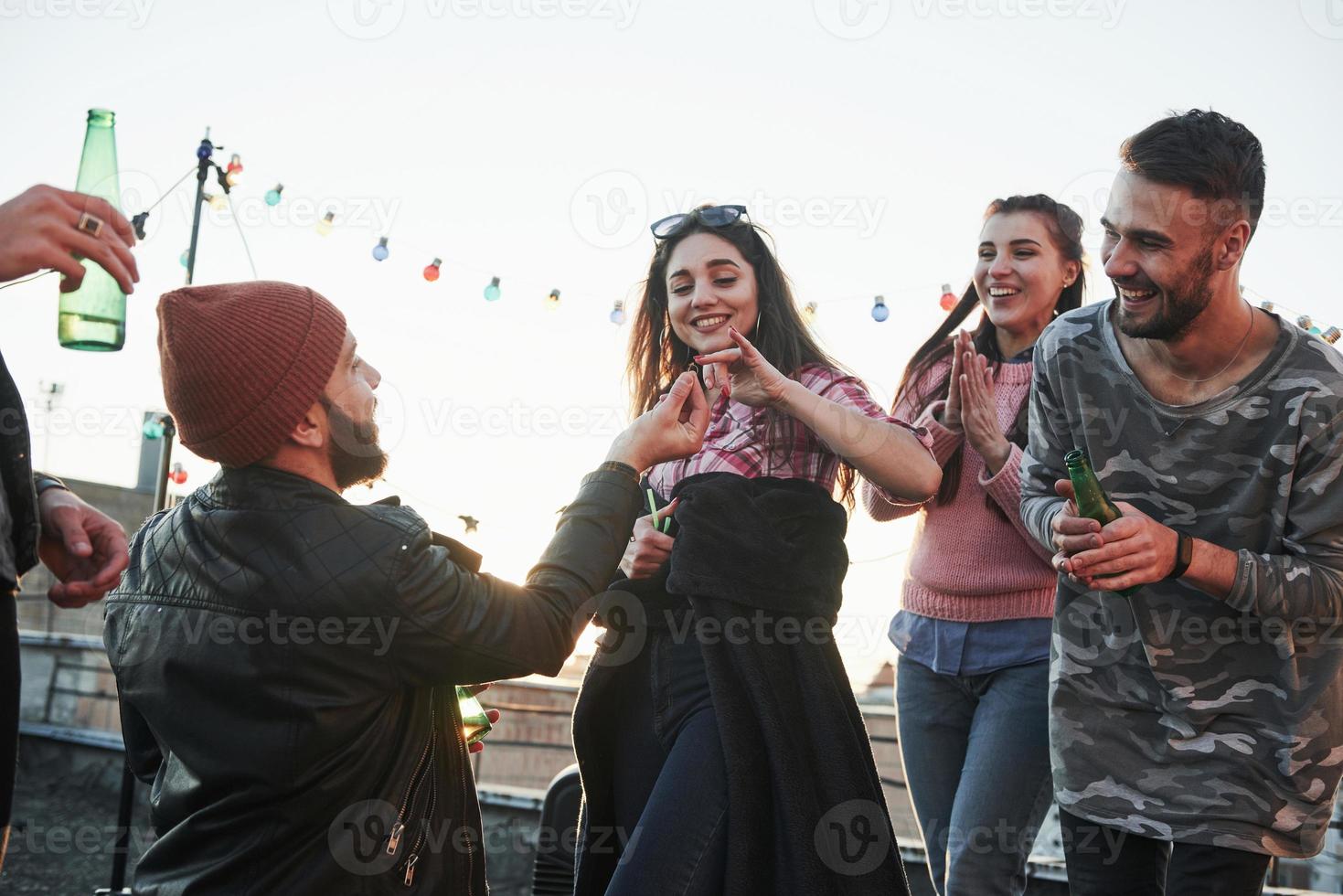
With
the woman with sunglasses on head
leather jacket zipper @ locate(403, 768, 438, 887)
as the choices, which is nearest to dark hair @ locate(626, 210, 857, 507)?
the woman with sunglasses on head

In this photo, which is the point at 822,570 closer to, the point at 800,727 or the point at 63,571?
the point at 800,727

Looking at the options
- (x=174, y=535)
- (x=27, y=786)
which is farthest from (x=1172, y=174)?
(x=27, y=786)

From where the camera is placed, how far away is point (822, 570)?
225 centimetres

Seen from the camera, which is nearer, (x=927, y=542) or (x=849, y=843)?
(x=849, y=843)

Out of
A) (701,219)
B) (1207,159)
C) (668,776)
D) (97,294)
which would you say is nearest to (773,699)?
(668,776)

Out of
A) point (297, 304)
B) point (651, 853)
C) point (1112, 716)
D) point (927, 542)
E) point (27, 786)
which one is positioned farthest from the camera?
point (27, 786)

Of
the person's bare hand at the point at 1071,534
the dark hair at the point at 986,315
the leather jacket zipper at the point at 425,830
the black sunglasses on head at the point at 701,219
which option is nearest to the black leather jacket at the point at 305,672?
the leather jacket zipper at the point at 425,830

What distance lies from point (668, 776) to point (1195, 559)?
3.24 ft

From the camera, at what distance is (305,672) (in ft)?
5.64

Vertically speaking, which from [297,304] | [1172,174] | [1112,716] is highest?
[1172,174]

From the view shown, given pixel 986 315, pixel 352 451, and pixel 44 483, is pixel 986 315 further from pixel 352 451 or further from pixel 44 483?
pixel 44 483

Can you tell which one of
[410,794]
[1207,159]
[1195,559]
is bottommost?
[410,794]

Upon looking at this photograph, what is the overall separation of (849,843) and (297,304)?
50.8 inches

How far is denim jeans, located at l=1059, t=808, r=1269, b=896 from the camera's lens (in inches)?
78.4
